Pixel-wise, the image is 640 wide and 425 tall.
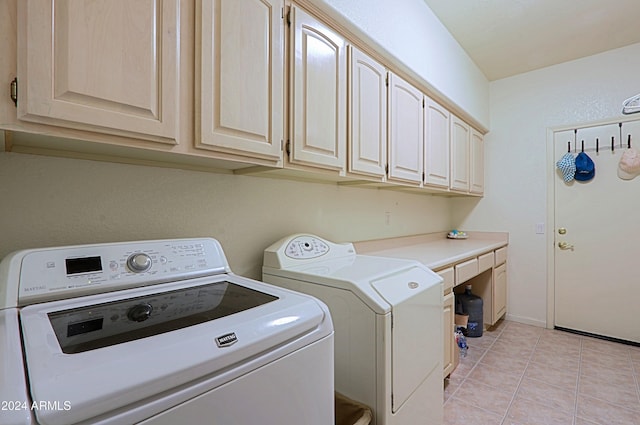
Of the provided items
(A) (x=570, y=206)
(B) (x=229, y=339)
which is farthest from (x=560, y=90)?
(B) (x=229, y=339)

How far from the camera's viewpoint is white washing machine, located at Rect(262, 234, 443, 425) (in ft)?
3.72

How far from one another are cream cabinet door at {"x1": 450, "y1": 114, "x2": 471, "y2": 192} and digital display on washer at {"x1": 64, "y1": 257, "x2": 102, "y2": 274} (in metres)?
2.69

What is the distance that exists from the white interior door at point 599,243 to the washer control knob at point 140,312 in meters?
3.70

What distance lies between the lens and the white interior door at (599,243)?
2760 mm

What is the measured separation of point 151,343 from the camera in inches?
23.6

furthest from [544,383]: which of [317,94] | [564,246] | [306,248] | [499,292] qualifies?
[317,94]

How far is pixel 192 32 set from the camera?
102 centimetres

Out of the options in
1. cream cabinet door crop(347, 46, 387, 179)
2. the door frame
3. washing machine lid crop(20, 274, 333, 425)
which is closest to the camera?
washing machine lid crop(20, 274, 333, 425)

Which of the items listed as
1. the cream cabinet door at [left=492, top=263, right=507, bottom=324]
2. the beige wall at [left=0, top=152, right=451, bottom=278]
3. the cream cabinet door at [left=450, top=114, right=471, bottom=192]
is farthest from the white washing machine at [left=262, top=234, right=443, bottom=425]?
the cream cabinet door at [left=492, top=263, right=507, bottom=324]

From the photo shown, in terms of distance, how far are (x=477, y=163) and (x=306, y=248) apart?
2652mm

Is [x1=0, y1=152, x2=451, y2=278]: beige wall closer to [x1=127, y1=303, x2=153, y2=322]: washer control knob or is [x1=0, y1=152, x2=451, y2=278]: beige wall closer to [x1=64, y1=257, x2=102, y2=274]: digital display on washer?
[x1=64, y1=257, x2=102, y2=274]: digital display on washer

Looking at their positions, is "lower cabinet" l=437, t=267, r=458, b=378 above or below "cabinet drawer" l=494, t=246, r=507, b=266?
below

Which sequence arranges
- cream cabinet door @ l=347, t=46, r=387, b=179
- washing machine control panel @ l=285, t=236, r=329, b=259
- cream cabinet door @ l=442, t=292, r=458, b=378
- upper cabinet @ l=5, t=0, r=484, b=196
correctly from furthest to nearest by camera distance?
cream cabinet door @ l=442, t=292, r=458, b=378 → cream cabinet door @ l=347, t=46, r=387, b=179 → washing machine control panel @ l=285, t=236, r=329, b=259 → upper cabinet @ l=5, t=0, r=484, b=196

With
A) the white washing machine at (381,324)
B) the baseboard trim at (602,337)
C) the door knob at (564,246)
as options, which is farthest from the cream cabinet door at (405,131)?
the baseboard trim at (602,337)
